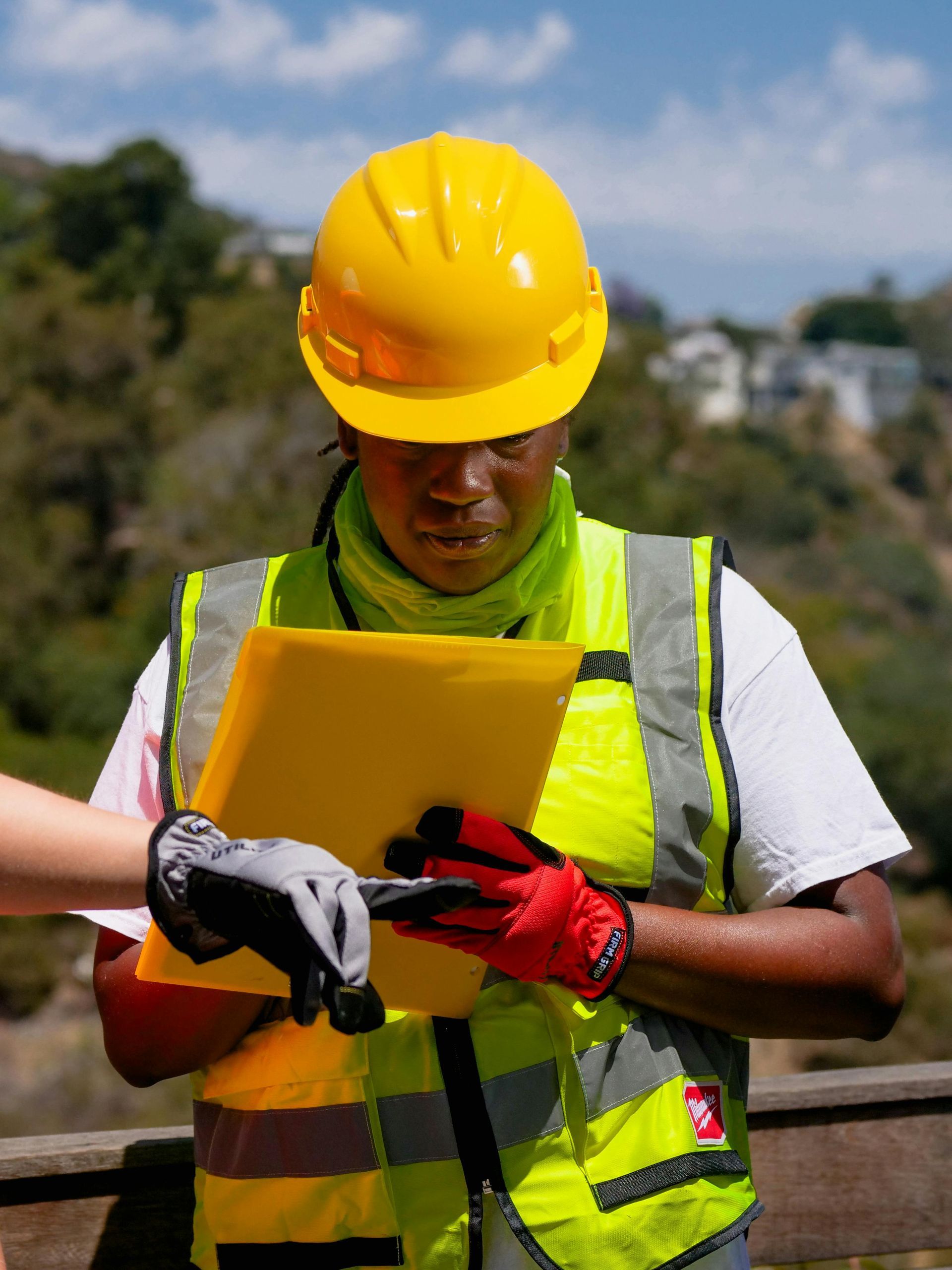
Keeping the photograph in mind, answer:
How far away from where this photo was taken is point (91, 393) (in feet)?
102

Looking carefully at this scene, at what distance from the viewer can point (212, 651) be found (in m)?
1.72

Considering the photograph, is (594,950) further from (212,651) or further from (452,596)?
(212,651)

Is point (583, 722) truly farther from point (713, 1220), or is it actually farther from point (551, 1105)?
point (713, 1220)

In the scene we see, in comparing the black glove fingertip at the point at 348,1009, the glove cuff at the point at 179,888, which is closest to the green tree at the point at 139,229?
the glove cuff at the point at 179,888

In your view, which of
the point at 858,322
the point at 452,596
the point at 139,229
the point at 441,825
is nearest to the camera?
the point at 441,825

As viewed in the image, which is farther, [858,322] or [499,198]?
[858,322]

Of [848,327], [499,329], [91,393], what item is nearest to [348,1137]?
[499,329]

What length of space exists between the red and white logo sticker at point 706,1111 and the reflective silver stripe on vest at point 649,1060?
15 millimetres

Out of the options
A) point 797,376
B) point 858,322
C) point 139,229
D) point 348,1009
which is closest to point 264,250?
point 139,229

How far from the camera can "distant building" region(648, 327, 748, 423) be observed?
65938mm

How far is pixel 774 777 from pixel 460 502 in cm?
51

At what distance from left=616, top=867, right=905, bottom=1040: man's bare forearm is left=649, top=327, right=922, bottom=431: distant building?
7414 cm

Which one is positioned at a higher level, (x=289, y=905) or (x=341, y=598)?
(x=341, y=598)

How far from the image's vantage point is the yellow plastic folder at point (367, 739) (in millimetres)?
1317
